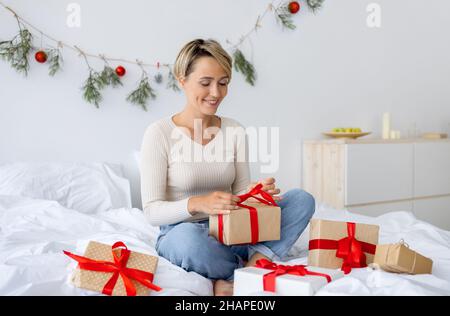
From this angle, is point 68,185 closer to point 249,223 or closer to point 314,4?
point 249,223

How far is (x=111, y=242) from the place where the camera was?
1476mm

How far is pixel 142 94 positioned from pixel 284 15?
3.27ft

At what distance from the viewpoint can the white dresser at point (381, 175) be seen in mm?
2752

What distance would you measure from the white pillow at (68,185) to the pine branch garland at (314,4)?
5.18 feet

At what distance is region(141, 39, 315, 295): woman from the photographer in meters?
1.30

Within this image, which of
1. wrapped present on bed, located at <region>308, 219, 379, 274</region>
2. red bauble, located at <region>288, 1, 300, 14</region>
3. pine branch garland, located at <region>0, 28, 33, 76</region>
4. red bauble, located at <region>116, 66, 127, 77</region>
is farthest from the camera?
red bauble, located at <region>288, 1, 300, 14</region>

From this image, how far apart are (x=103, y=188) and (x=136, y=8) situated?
1000mm

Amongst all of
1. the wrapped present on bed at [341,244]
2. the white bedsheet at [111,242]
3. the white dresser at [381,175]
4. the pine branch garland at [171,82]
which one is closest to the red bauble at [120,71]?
the pine branch garland at [171,82]

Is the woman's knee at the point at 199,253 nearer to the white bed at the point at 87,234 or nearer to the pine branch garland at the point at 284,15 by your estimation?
the white bed at the point at 87,234

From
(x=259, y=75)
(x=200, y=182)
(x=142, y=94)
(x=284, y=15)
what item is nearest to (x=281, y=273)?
(x=200, y=182)

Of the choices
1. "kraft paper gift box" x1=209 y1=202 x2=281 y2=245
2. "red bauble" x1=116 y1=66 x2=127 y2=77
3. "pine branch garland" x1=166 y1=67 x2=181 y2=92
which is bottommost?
"kraft paper gift box" x1=209 y1=202 x2=281 y2=245

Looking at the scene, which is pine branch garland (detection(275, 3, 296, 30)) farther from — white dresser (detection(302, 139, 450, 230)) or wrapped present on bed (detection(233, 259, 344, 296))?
wrapped present on bed (detection(233, 259, 344, 296))

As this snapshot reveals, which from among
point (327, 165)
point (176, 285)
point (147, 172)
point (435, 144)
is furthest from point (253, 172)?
point (176, 285)

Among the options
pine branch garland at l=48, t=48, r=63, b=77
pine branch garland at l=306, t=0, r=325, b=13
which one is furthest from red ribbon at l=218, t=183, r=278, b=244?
pine branch garland at l=306, t=0, r=325, b=13
